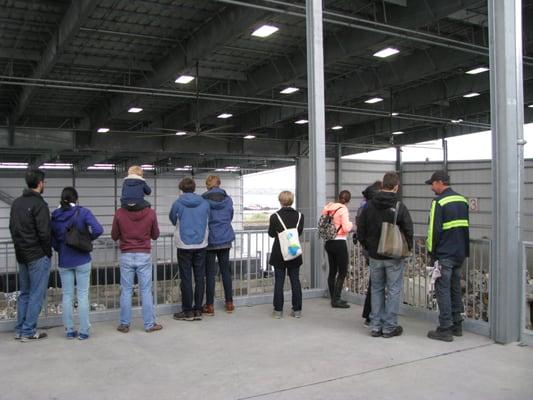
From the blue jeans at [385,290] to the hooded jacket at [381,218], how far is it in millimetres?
132

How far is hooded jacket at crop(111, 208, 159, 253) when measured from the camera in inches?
223

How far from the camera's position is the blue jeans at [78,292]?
5.42 m

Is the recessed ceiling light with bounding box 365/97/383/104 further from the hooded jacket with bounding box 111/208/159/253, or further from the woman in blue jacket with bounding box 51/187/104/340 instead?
the woman in blue jacket with bounding box 51/187/104/340

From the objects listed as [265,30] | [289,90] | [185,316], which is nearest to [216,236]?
[185,316]

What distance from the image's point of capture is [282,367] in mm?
4566

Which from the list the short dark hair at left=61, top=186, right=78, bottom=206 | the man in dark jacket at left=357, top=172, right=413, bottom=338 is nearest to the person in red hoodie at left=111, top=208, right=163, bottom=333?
the short dark hair at left=61, top=186, right=78, bottom=206

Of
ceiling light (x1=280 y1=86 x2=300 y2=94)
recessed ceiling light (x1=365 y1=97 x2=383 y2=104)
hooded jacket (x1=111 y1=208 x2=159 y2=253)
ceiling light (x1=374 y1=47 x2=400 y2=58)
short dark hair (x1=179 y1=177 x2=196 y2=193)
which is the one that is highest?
ceiling light (x1=374 y1=47 x2=400 y2=58)

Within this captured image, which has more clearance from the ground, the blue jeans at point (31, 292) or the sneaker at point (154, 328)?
the blue jeans at point (31, 292)

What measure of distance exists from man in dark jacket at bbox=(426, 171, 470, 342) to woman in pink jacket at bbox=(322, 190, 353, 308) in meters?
1.60

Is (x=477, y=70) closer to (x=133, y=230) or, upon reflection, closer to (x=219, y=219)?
(x=219, y=219)

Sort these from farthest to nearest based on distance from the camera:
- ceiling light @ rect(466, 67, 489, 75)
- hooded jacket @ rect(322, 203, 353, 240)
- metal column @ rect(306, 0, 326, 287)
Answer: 1. ceiling light @ rect(466, 67, 489, 75)
2. metal column @ rect(306, 0, 326, 287)
3. hooded jacket @ rect(322, 203, 353, 240)

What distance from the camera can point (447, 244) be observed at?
5.26m

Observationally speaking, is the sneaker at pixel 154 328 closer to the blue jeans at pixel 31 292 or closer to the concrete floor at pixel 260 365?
the concrete floor at pixel 260 365

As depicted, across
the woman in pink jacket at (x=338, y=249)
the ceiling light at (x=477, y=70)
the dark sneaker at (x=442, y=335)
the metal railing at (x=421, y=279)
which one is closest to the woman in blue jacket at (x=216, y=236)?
the woman in pink jacket at (x=338, y=249)
